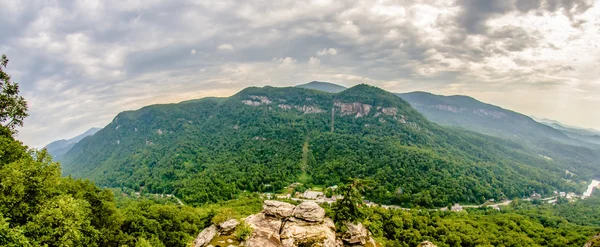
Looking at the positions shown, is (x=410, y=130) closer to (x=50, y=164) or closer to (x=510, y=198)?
(x=510, y=198)

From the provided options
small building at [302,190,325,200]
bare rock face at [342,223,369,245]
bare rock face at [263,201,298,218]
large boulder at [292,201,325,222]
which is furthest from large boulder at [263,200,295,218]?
small building at [302,190,325,200]

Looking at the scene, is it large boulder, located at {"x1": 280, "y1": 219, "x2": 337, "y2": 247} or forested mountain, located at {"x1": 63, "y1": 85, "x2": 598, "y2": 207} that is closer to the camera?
large boulder, located at {"x1": 280, "y1": 219, "x2": 337, "y2": 247}

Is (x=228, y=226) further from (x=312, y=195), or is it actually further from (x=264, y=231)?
(x=312, y=195)

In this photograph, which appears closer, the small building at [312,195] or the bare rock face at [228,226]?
the bare rock face at [228,226]

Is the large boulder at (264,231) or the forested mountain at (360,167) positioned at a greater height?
the large boulder at (264,231)

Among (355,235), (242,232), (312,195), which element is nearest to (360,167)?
(312,195)

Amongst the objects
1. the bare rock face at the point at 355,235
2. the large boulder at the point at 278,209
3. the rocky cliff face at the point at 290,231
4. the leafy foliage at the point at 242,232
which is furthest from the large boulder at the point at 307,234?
the leafy foliage at the point at 242,232

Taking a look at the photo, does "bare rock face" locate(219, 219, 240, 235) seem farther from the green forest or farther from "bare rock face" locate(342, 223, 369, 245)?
"bare rock face" locate(342, 223, 369, 245)

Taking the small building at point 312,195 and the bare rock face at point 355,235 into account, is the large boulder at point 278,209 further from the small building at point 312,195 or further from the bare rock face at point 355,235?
the small building at point 312,195
